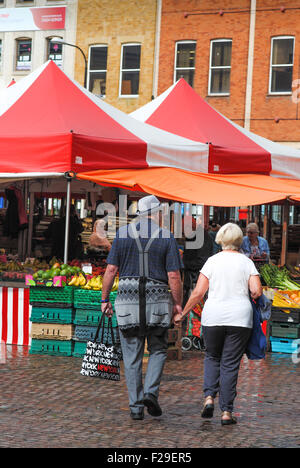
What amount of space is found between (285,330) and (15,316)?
378 cm

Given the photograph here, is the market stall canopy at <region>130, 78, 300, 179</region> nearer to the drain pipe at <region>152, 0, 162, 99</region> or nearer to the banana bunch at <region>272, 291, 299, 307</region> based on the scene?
the banana bunch at <region>272, 291, 299, 307</region>

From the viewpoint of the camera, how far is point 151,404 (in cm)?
748

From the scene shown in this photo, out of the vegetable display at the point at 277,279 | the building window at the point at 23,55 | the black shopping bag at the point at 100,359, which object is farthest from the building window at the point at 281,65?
the black shopping bag at the point at 100,359

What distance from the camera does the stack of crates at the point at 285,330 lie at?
39.2 ft

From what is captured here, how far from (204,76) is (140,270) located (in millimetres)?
25084

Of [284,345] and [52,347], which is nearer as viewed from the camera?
[52,347]

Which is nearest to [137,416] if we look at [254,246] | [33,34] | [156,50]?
[254,246]

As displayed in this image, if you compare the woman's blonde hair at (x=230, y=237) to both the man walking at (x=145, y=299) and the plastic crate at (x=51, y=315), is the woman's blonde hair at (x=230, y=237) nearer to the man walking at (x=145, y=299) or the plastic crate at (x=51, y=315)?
the man walking at (x=145, y=299)

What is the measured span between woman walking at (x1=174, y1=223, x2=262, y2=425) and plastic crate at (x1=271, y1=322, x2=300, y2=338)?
4.59 meters

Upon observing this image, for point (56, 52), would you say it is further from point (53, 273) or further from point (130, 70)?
point (53, 273)

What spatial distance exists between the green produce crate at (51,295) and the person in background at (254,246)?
4549 mm

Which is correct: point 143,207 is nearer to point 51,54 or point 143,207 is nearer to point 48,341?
point 48,341

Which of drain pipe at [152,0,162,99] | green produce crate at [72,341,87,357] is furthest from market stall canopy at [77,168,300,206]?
drain pipe at [152,0,162,99]
